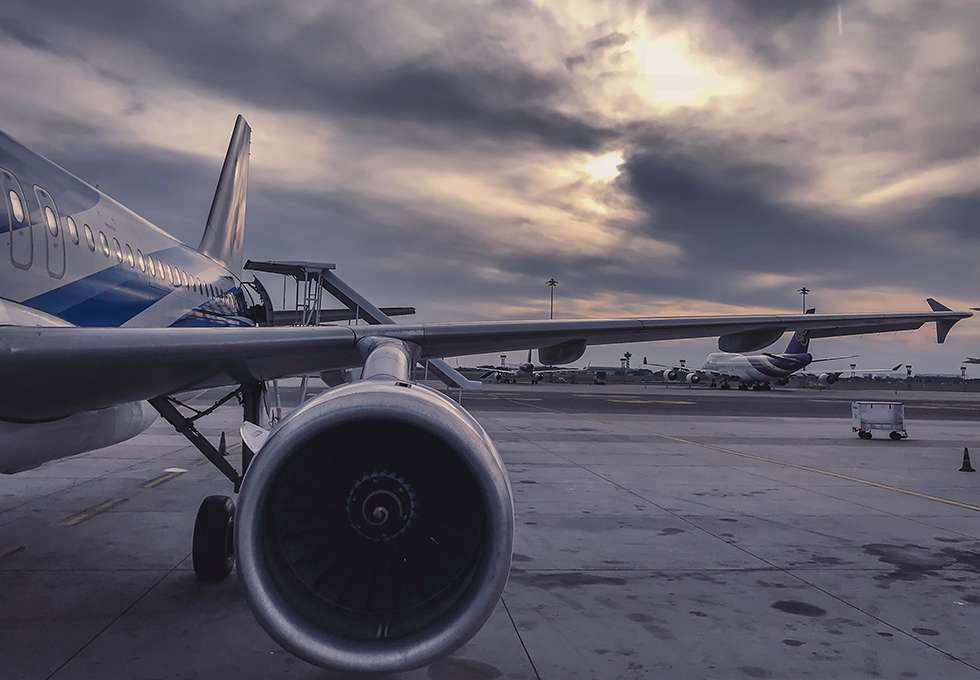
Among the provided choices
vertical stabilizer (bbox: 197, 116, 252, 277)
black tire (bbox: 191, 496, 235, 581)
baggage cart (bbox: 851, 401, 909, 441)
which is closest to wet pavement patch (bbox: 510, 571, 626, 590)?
black tire (bbox: 191, 496, 235, 581)

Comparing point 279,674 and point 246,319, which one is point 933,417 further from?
point 279,674

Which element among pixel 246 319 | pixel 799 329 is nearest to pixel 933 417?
pixel 799 329

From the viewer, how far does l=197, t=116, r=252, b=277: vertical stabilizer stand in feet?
39.4

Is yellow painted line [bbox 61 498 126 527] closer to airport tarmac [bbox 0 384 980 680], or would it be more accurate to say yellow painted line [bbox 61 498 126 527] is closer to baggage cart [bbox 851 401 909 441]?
airport tarmac [bbox 0 384 980 680]

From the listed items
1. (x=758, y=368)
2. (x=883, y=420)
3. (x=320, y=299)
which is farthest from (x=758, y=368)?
(x=320, y=299)

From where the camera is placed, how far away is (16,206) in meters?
4.38

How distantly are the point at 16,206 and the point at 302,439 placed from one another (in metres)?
2.87

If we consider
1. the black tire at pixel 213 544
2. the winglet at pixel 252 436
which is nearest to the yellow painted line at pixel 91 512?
the black tire at pixel 213 544

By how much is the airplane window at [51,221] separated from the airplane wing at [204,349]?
1.36m

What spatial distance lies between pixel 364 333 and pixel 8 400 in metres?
2.13

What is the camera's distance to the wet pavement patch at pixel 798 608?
→ 5.03 meters

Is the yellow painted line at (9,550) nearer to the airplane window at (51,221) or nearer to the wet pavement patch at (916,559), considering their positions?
the airplane window at (51,221)

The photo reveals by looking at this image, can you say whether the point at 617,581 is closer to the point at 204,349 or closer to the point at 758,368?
the point at 204,349

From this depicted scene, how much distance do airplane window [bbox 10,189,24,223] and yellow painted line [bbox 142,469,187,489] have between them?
266 inches
